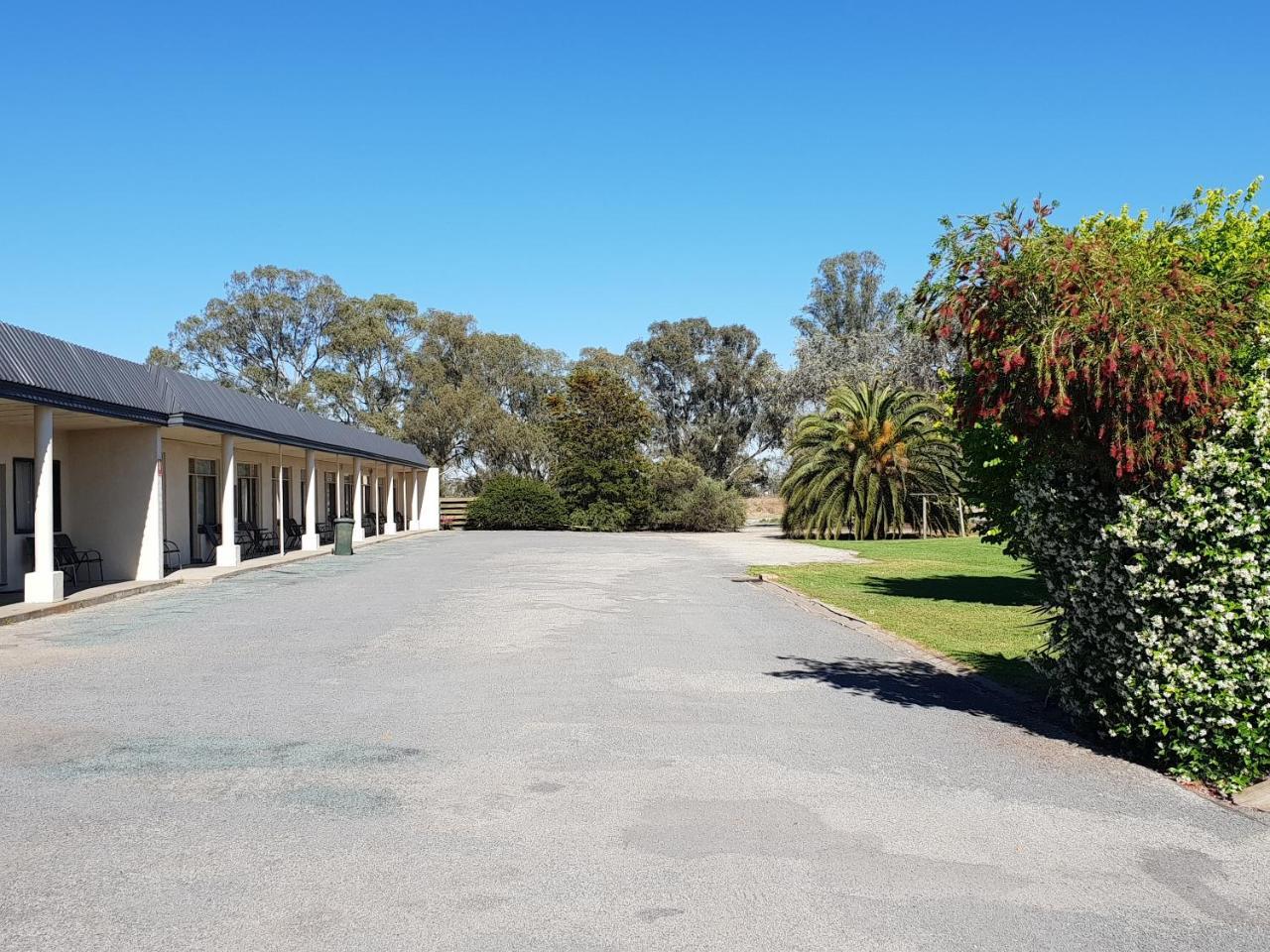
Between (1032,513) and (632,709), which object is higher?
(1032,513)

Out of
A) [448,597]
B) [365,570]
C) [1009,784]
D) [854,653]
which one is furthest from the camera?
[365,570]

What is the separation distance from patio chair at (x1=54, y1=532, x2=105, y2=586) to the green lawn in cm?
1294

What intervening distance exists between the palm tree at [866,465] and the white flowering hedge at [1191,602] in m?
31.8

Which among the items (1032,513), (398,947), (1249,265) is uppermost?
(1249,265)

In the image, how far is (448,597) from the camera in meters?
16.3

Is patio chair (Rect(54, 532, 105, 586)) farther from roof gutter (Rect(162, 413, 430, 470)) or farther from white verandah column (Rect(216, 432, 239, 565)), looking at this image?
white verandah column (Rect(216, 432, 239, 565))

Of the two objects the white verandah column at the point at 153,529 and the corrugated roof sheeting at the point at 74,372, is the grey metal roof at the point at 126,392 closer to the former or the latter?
the corrugated roof sheeting at the point at 74,372

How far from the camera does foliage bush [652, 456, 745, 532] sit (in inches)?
1969

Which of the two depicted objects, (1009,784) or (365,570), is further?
(365,570)

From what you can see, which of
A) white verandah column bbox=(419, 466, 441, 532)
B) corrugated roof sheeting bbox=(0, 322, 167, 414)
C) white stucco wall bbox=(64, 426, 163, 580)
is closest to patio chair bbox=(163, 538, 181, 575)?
white stucco wall bbox=(64, 426, 163, 580)

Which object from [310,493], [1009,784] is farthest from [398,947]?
[310,493]

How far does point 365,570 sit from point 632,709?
1607 cm

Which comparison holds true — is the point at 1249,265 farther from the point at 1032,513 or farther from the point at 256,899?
the point at 256,899

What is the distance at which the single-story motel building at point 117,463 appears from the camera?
14.8 meters
